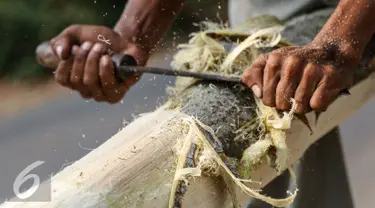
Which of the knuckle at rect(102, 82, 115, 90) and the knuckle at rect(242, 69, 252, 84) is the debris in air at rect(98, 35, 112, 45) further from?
the knuckle at rect(242, 69, 252, 84)

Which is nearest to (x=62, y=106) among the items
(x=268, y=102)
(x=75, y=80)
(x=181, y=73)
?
(x=75, y=80)

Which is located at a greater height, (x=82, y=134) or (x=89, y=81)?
(x=89, y=81)

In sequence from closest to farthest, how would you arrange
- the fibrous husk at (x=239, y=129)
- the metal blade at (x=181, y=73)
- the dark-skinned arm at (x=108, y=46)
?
the fibrous husk at (x=239, y=129)
the metal blade at (x=181, y=73)
the dark-skinned arm at (x=108, y=46)

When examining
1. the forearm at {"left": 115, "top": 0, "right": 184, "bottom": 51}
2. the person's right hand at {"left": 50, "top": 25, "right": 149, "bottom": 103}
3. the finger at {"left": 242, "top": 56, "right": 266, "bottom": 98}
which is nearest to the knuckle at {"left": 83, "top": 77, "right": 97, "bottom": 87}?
the person's right hand at {"left": 50, "top": 25, "right": 149, "bottom": 103}

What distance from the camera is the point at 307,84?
61 centimetres

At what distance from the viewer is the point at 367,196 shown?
4.12ft

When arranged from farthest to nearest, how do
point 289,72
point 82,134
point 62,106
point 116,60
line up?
point 62,106 < point 82,134 < point 116,60 < point 289,72

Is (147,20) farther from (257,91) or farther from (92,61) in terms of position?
(257,91)

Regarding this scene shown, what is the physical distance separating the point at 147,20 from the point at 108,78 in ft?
0.41

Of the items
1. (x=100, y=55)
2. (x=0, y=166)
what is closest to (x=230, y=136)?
(x=100, y=55)

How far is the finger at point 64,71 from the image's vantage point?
799 mm

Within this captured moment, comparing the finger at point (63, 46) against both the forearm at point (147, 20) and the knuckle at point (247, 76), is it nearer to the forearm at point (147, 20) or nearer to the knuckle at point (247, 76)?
the forearm at point (147, 20)

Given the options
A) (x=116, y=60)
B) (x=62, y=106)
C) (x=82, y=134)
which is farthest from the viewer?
(x=62, y=106)

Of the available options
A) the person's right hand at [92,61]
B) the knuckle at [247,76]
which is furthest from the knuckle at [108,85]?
the knuckle at [247,76]
